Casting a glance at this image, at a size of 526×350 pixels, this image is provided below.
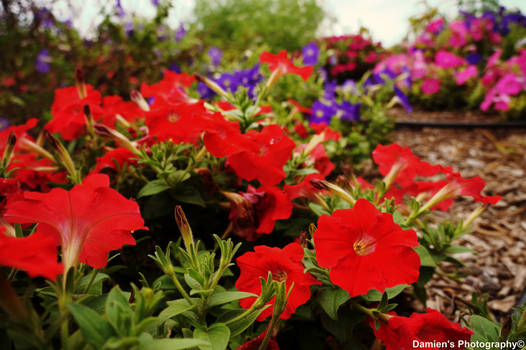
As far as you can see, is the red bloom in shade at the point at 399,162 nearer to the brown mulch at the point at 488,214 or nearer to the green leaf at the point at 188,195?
the brown mulch at the point at 488,214

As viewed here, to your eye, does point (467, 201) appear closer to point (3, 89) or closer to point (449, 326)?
point (449, 326)

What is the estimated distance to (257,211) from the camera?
0.94m

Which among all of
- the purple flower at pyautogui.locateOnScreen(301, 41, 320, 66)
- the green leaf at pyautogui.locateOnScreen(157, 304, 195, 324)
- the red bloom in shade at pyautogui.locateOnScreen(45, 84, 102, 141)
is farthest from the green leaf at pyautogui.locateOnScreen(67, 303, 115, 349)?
the purple flower at pyautogui.locateOnScreen(301, 41, 320, 66)

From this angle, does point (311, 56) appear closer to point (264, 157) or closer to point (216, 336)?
point (264, 157)

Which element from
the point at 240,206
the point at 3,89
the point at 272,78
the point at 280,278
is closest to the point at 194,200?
the point at 240,206

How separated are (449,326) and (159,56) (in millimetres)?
3221

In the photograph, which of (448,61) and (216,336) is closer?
(216,336)

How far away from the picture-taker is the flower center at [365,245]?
28.5 inches

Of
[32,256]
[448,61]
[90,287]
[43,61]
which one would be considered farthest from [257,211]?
[448,61]

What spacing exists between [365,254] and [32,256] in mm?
609

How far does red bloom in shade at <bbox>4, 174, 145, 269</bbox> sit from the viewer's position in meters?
0.58

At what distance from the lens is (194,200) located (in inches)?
37.5

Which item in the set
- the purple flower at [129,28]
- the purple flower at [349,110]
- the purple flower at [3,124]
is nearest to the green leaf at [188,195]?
the purple flower at [349,110]

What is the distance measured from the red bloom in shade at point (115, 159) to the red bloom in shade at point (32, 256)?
55 cm
